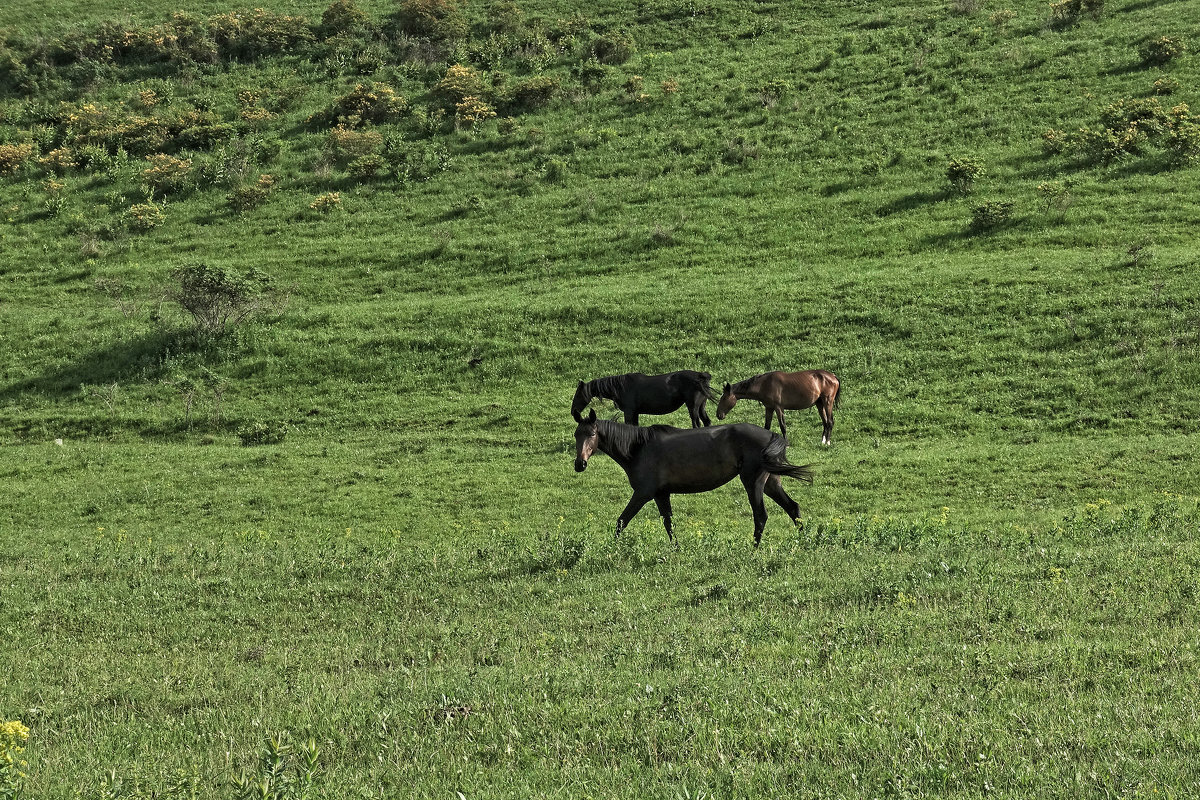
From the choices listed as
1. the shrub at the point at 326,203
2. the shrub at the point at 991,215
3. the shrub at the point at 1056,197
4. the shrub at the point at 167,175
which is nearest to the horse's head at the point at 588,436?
the shrub at the point at 991,215

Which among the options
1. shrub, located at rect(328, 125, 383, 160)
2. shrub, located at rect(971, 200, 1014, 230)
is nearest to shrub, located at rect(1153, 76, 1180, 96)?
shrub, located at rect(971, 200, 1014, 230)

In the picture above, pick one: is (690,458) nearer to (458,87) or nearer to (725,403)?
(725,403)

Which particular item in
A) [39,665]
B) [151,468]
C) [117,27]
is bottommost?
[151,468]

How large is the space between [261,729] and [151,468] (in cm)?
2025

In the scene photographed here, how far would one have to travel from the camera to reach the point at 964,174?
38531 millimetres

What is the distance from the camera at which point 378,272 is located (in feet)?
129

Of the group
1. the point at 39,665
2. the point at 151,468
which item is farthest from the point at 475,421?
the point at 39,665

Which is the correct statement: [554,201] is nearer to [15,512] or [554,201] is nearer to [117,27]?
[15,512]

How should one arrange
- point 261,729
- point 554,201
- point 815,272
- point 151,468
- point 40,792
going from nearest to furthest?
point 40,792
point 261,729
point 151,468
point 815,272
point 554,201

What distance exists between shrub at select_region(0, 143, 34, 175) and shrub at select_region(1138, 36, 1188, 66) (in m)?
57.8

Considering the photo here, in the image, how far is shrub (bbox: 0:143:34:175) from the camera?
1999 inches

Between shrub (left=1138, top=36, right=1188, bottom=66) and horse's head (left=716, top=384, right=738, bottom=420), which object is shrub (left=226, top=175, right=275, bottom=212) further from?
shrub (left=1138, top=36, right=1188, bottom=66)

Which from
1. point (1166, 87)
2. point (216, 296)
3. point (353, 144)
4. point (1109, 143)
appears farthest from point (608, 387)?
point (1166, 87)

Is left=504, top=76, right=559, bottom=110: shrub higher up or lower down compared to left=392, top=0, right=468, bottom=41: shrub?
lower down
